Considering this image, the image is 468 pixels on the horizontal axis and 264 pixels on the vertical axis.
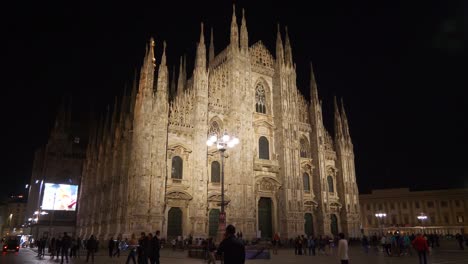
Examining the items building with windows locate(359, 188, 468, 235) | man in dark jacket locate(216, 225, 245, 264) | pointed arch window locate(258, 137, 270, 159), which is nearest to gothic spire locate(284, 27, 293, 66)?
pointed arch window locate(258, 137, 270, 159)

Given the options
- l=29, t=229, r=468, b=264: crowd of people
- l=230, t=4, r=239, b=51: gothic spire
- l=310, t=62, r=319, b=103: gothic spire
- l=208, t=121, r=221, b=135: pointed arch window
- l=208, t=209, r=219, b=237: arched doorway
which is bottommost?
l=29, t=229, r=468, b=264: crowd of people

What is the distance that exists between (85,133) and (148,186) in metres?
44.7

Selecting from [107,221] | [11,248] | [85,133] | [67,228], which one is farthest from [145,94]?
[85,133]

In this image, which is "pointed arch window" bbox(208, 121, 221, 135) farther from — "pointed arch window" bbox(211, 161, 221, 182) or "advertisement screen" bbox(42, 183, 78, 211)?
"advertisement screen" bbox(42, 183, 78, 211)

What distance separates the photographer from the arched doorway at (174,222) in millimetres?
32562

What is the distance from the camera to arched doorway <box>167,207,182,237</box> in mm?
32562

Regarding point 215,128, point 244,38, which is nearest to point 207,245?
point 215,128

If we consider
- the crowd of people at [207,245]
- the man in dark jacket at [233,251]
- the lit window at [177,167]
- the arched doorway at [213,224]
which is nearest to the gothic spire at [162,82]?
the lit window at [177,167]

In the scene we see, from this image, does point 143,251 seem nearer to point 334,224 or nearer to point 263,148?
point 263,148

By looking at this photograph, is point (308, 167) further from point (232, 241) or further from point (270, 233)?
point (232, 241)

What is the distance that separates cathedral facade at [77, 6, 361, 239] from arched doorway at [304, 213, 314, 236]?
0.11 meters

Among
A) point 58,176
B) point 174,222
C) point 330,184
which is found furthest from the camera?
point 58,176

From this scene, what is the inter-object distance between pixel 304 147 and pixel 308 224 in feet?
30.1

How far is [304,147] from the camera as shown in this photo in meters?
44.5
